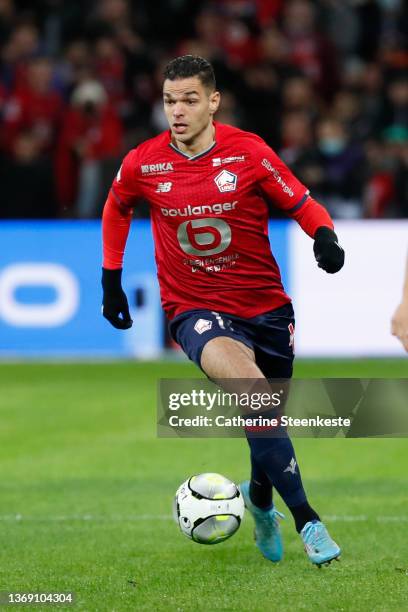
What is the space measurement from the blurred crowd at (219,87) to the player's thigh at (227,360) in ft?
27.7

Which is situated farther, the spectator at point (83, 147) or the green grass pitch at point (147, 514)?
the spectator at point (83, 147)

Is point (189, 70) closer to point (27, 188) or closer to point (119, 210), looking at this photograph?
point (119, 210)

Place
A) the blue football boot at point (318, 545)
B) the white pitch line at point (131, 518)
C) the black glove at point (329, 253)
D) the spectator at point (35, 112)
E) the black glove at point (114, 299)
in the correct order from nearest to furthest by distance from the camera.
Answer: the blue football boot at point (318, 545) → the black glove at point (329, 253) → the black glove at point (114, 299) → the white pitch line at point (131, 518) → the spectator at point (35, 112)

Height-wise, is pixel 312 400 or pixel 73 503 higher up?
pixel 312 400

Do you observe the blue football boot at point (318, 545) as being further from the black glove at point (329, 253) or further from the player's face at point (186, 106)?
the player's face at point (186, 106)

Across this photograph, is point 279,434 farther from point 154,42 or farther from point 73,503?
point 154,42

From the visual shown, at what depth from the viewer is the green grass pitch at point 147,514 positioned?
567cm

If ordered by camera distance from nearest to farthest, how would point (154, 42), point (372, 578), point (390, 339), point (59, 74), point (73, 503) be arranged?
point (372, 578) → point (73, 503) → point (390, 339) → point (59, 74) → point (154, 42)

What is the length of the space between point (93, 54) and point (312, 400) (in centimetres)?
1100

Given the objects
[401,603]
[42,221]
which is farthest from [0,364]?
[401,603]

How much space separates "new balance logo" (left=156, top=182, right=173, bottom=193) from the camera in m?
6.32

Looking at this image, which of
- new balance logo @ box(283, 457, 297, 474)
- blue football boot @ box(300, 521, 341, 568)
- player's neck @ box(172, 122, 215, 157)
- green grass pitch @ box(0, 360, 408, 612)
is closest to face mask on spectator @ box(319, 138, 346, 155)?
green grass pitch @ box(0, 360, 408, 612)

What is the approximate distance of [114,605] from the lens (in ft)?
17.7

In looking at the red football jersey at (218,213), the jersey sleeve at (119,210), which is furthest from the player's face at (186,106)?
the jersey sleeve at (119,210)
